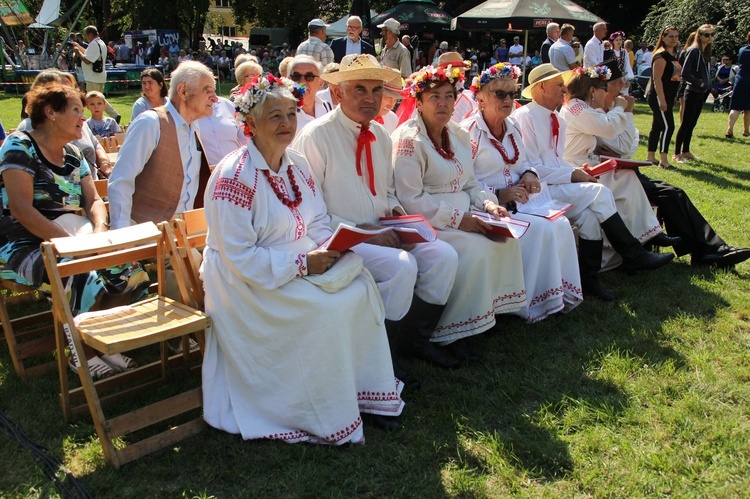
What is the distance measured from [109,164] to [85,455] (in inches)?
125

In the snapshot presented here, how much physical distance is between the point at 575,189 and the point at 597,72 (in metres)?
1.19

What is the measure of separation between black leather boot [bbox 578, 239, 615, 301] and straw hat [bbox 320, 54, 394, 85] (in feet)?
6.98

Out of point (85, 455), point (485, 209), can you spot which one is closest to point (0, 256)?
point (85, 455)

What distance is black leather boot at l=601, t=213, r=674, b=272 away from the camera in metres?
5.05

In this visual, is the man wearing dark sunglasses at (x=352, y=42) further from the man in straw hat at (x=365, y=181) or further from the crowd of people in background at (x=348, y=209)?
the man in straw hat at (x=365, y=181)

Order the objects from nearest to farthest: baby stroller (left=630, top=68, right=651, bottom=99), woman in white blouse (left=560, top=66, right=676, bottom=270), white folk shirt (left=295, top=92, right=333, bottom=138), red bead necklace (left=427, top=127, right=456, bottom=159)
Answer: red bead necklace (left=427, top=127, right=456, bottom=159)
white folk shirt (left=295, top=92, right=333, bottom=138)
woman in white blouse (left=560, top=66, right=676, bottom=270)
baby stroller (left=630, top=68, right=651, bottom=99)

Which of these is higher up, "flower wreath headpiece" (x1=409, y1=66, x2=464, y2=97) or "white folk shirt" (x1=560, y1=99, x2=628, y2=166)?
"flower wreath headpiece" (x1=409, y1=66, x2=464, y2=97)

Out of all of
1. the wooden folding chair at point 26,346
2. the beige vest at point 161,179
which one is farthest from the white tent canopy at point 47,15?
the wooden folding chair at point 26,346

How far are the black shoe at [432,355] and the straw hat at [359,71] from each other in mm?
1603

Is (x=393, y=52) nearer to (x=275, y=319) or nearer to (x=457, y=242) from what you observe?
(x=457, y=242)

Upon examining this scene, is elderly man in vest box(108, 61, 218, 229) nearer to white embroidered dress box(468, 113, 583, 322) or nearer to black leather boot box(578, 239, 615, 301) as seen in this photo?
white embroidered dress box(468, 113, 583, 322)

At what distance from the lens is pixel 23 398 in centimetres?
349

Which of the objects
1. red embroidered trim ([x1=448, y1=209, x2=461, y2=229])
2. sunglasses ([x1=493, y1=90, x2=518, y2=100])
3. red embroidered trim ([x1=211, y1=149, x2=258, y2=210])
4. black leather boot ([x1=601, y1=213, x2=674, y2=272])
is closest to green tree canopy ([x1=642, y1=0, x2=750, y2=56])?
black leather boot ([x1=601, y1=213, x2=674, y2=272])

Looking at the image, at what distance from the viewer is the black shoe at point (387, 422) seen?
323cm
